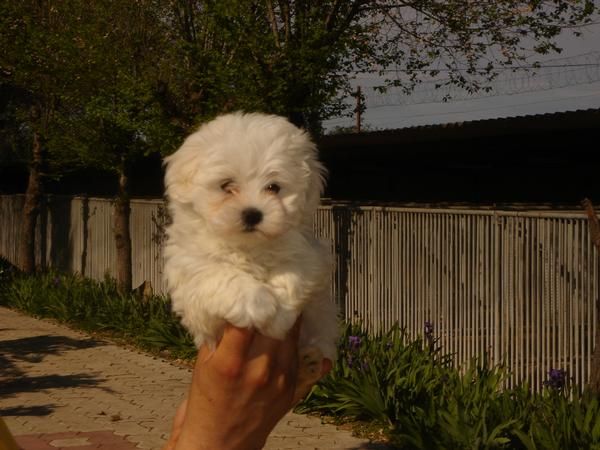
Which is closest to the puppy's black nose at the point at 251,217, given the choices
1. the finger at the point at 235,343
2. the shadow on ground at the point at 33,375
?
the finger at the point at 235,343

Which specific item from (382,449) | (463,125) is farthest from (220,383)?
(463,125)

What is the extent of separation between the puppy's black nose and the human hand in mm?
347

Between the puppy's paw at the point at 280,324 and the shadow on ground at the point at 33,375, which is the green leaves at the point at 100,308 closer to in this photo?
the shadow on ground at the point at 33,375

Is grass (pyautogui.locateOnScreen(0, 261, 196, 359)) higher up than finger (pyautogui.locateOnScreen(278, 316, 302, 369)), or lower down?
lower down

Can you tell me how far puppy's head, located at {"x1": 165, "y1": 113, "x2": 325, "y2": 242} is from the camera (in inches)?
121

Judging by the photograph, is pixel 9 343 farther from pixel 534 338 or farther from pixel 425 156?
pixel 534 338

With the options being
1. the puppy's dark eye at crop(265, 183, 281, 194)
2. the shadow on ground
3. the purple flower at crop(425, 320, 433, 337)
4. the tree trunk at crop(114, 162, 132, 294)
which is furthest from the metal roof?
the puppy's dark eye at crop(265, 183, 281, 194)

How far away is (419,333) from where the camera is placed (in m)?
10.8

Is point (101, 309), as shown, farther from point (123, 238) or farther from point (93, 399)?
point (93, 399)

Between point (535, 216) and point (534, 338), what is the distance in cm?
118

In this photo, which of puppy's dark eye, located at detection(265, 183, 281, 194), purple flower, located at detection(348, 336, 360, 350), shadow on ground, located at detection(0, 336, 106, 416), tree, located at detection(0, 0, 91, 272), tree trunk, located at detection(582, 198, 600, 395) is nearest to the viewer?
puppy's dark eye, located at detection(265, 183, 281, 194)

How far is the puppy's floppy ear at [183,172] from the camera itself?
3.18m

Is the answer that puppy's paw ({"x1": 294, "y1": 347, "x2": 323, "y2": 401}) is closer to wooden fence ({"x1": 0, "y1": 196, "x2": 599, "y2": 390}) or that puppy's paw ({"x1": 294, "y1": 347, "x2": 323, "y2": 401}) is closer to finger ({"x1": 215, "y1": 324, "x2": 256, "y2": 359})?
finger ({"x1": 215, "y1": 324, "x2": 256, "y2": 359})

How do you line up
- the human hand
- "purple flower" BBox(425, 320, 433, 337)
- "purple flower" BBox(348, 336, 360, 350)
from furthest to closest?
"purple flower" BBox(425, 320, 433, 337)
"purple flower" BBox(348, 336, 360, 350)
the human hand
